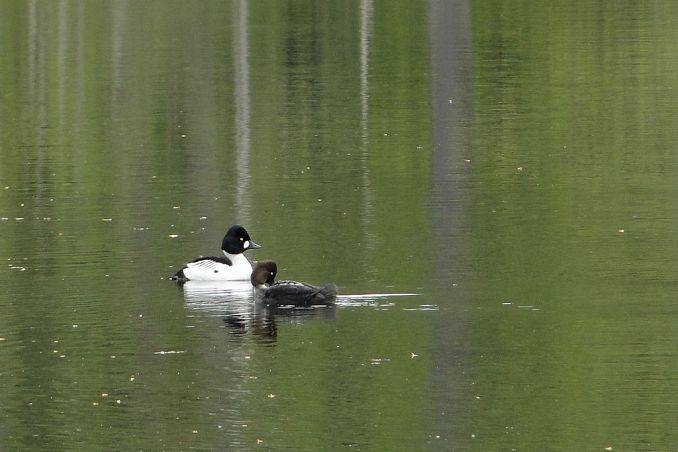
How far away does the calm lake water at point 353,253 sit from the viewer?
39.3 feet

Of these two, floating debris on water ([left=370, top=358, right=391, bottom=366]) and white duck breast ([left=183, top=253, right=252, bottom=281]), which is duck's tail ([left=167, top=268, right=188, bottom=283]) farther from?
floating debris on water ([left=370, top=358, right=391, bottom=366])

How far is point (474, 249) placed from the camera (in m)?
17.7

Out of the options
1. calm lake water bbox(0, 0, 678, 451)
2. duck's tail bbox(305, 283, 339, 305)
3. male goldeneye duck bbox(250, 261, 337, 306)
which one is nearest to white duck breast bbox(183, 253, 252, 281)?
calm lake water bbox(0, 0, 678, 451)

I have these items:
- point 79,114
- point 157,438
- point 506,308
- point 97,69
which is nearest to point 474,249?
point 506,308

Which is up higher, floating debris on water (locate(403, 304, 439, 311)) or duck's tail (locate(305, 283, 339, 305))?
duck's tail (locate(305, 283, 339, 305))

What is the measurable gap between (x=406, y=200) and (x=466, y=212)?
152 cm

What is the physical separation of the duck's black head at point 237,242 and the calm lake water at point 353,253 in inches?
15.4

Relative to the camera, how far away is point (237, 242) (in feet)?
56.9

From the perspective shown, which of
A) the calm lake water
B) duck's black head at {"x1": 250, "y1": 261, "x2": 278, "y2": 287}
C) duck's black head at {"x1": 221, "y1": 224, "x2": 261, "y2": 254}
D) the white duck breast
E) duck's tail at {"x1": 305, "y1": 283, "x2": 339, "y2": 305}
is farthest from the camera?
duck's black head at {"x1": 221, "y1": 224, "x2": 261, "y2": 254}

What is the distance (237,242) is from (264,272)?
41.1 inches

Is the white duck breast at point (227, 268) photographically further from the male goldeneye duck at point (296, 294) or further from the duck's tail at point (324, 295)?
the duck's tail at point (324, 295)

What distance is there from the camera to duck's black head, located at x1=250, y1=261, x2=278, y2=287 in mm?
16344

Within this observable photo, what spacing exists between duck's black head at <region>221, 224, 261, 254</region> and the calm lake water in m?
0.39

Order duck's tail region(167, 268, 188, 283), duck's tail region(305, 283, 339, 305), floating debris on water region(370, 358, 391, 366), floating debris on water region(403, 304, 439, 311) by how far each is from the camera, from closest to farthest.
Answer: floating debris on water region(370, 358, 391, 366) < floating debris on water region(403, 304, 439, 311) < duck's tail region(305, 283, 339, 305) < duck's tail region(167, 268, 188, 283)
